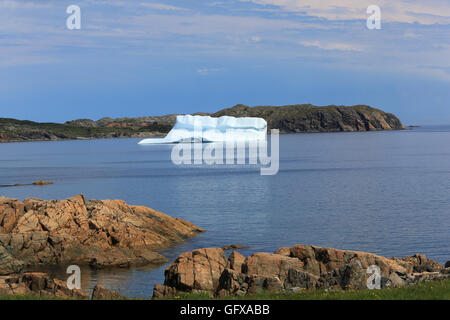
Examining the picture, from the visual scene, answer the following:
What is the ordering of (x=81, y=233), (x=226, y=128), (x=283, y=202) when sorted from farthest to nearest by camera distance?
(x=226, y=128) < (x=283, y=202) < (x=81, y=233)

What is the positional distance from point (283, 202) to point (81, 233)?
26.4 m

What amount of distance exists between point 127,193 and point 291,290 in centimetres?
5103

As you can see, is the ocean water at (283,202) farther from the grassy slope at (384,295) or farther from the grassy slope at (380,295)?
the grassy slope at (384,295)

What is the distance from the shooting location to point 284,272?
22.5 metres

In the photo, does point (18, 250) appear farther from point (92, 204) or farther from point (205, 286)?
point (205, 286)

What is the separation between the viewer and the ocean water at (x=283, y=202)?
3422cm

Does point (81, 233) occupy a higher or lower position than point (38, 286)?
lower

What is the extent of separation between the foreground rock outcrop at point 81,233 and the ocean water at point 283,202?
62.9 inches

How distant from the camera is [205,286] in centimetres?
2123

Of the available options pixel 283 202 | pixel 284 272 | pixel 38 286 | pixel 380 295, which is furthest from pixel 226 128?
pixel 380 295

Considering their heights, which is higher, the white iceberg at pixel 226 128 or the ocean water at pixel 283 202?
the white iceberg at pixel 226 128

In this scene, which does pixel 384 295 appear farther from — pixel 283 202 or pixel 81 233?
pixel 283 202

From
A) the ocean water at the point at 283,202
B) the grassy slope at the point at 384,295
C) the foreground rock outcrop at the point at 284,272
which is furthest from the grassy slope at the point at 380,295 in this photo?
the ocean water at the point at 283,202
